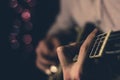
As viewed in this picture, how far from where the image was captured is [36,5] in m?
3.51

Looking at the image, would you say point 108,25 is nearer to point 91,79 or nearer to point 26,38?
point 91,79

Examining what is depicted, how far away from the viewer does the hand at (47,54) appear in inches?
133

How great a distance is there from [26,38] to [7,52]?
275 mm

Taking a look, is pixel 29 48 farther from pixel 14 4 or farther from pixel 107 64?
pixel 107 64

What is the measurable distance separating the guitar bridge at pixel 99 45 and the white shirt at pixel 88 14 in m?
0.19

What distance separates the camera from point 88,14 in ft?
9.87

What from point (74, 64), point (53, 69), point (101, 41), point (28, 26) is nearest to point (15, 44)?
point (28, 26)

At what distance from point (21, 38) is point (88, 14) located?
898 mm

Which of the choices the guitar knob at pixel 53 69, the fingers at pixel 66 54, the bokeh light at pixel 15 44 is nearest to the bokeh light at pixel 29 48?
the bokeh light at pixel 15 44

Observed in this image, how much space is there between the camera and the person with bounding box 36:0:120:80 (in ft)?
8.47

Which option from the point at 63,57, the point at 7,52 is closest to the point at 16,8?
the point at 7,52

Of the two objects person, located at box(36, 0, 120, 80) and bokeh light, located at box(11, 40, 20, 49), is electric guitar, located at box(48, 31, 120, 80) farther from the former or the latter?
bokeh light, located at box(11, 40, 20, 49)

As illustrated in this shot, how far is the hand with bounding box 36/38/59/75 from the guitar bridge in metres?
0.81

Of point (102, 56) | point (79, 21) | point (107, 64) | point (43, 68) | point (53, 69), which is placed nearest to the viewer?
point (102, 56)
